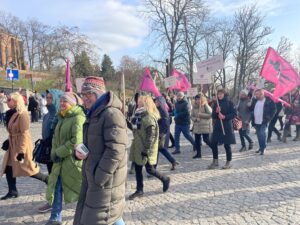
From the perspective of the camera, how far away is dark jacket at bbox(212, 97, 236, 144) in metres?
Result: 6.70

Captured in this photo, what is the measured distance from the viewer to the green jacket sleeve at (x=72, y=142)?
3.84m

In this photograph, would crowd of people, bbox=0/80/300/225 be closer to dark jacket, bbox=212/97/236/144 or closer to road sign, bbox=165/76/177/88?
dark jacket, bbox=212/97/236/144

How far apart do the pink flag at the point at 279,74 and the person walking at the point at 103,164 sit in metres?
6.42

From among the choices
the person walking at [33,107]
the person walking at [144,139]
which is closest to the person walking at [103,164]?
the person walking at [144,139]

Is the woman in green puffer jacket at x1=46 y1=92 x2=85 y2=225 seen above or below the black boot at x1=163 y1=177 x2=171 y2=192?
above

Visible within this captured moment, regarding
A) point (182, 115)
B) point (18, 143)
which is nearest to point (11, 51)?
point (182, 115)

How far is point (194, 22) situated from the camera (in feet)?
109

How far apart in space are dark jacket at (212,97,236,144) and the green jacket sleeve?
3.73 metres

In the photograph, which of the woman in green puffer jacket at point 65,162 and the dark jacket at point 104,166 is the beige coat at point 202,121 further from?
the dark jacket at point 104,166

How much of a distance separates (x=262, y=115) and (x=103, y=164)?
21.7 ft

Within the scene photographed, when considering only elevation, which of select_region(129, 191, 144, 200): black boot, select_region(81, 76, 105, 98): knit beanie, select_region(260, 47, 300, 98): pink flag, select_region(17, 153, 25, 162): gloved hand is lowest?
select_region(129, 191, 144, 200): black boot

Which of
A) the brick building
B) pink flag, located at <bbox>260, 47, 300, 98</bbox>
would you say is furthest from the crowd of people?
the brick building

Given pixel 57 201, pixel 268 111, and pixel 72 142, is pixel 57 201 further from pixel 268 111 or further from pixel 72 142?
pixel 268 111

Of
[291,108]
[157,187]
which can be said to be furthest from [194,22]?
[157,187]
